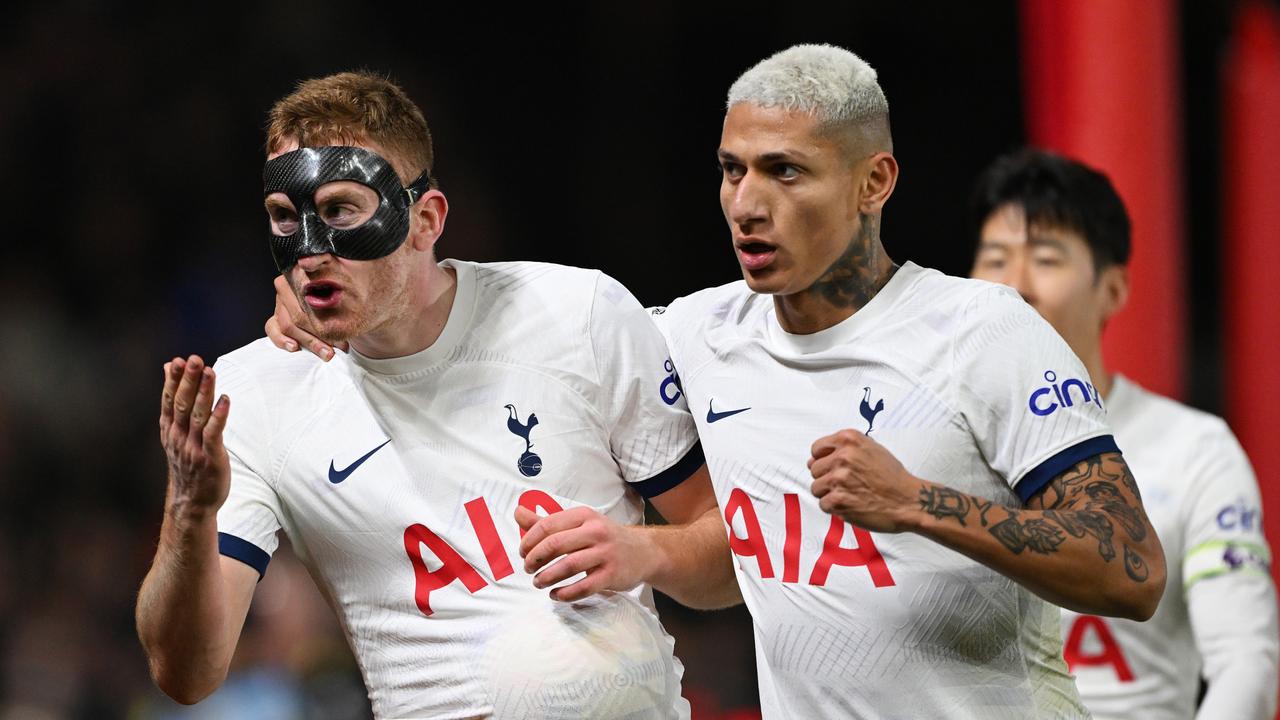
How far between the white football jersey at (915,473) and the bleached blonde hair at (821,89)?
0.93 ft

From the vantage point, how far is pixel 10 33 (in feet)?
24.9

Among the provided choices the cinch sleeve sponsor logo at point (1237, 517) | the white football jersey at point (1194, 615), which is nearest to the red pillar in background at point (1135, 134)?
the white football jersey at point (1194, 615)

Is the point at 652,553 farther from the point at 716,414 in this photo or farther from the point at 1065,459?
the point at 1065,459

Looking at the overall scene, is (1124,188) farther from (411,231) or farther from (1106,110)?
(411,231)

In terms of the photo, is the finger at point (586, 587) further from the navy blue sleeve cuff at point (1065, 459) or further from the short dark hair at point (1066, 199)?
the short dark hair at point (1066, 199)

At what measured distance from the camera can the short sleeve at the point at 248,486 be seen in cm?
259

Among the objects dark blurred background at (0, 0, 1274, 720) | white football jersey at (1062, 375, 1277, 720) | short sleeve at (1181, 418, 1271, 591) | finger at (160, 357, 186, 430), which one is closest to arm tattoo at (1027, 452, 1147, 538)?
white football jersey at (1062, 375, 1277, 720)

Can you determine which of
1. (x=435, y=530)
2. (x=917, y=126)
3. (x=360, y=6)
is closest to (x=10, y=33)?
(x=360, y=6)

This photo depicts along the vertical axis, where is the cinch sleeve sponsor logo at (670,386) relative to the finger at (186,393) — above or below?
below

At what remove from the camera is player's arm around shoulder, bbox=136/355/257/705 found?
2.27 metres

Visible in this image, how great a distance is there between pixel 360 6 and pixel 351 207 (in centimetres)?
559

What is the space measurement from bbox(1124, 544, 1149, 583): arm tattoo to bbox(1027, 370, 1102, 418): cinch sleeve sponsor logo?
9.5 inches

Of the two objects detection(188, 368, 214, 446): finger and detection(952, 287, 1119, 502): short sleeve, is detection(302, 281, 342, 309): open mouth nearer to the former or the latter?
detection(188, 368, 214, 446): finger

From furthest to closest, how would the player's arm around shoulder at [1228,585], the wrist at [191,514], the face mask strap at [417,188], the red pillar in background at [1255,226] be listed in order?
the red pillar in background at [1255,226] < the player's arm around shoulder at [1228,585] < the face mask strap at [417,188] < the wrist at [191,514]
